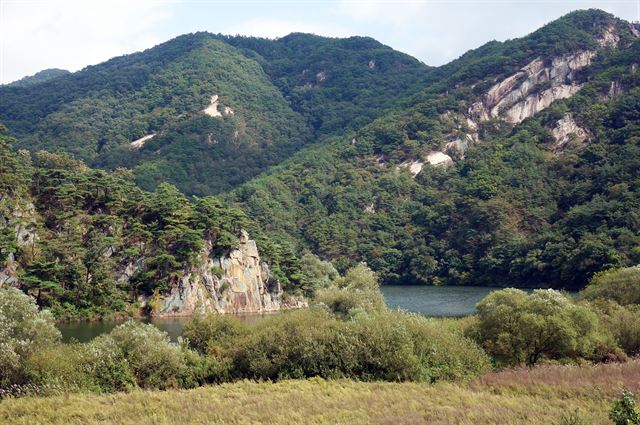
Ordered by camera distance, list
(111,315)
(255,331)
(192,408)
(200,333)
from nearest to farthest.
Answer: (192,408) < (255,331) < (200,333) < (111,315)

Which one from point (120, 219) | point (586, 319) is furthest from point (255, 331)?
point (120, 219)

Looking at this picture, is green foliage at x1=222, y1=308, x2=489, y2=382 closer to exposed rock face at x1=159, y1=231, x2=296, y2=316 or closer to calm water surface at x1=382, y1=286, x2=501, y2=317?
calm water surface at x1=382, y1=286, x2=501, y2=317

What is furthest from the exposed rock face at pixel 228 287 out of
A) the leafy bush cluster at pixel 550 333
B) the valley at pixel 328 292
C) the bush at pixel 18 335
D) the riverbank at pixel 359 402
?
the riverbank at pixel 359 402

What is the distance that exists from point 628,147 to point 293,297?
343 feet

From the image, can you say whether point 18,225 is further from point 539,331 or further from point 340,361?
point 539,331

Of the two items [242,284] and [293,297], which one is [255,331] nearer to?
[242,284]

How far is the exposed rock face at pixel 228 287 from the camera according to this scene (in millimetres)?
81938

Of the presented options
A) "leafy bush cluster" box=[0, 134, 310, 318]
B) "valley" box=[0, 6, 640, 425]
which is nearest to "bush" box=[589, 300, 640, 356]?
"valley" box=[0, 6, 640, 425]

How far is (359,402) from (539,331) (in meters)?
17.1

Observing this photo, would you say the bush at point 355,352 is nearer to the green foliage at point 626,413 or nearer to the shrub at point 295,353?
the shrub at point 295,353

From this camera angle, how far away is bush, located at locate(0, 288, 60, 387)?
102 feet

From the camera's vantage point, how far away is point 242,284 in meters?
91.7

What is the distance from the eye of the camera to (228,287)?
89000 mm

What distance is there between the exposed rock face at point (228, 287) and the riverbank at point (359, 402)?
5192cm
